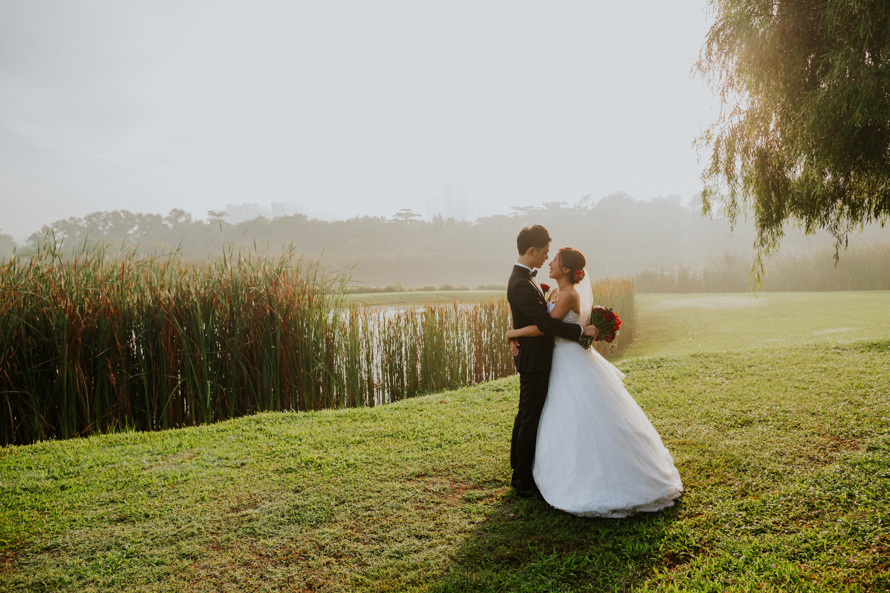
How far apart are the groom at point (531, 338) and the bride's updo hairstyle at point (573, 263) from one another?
0.09m

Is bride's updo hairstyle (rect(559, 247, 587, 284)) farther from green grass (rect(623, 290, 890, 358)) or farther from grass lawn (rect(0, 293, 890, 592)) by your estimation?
green grass (rect(623, 290, 890, 358))

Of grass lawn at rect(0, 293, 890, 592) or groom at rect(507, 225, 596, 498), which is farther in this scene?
groom at rect(507, 225, 596, 498)

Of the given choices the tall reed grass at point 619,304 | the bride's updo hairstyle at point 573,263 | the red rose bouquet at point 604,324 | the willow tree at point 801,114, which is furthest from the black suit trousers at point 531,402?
the tall reed grass at point 619,304

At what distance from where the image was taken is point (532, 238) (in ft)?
9.16

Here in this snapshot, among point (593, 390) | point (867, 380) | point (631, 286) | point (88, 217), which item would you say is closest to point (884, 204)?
point (867, 380)

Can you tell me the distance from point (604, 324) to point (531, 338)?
38 centimetres

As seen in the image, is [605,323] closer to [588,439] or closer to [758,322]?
[588,439]

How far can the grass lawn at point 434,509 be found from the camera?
7.47ft

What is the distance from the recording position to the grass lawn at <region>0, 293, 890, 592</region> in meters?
2.28

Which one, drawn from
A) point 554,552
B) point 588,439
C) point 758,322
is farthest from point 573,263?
point 758,322

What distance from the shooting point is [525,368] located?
287 cm

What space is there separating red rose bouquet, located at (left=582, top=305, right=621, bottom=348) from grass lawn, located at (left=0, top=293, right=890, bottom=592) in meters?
0.89

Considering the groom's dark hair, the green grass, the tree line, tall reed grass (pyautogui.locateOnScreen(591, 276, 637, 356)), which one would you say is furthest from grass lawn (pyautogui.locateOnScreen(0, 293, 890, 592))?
the tree line

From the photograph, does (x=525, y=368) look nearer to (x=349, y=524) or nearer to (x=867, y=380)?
(x=349, y=524)
